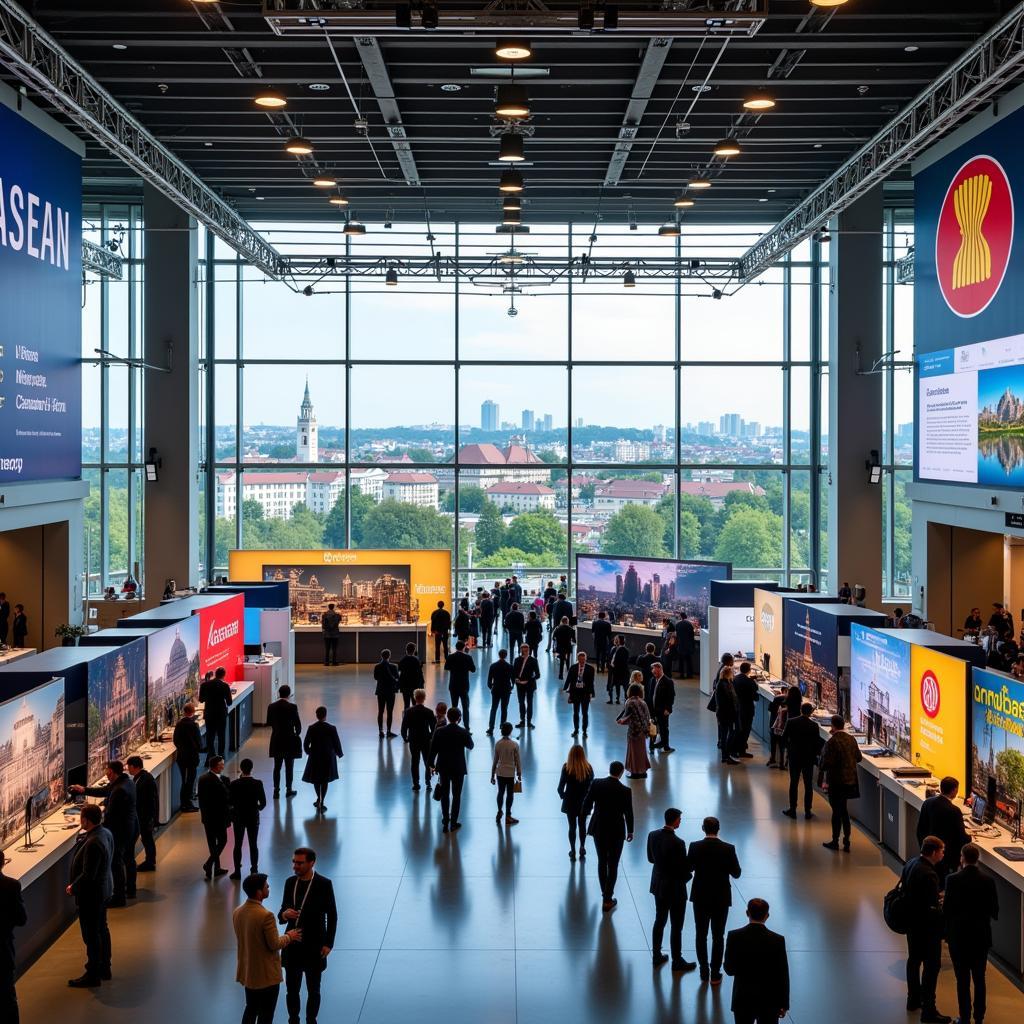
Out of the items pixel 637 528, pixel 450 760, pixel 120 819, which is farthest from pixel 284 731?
pixel 637 528

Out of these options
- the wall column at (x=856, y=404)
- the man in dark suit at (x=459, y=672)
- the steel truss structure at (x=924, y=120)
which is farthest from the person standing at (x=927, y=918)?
the wall column at (x=856, y=404)

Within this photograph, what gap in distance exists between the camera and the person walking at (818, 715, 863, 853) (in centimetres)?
1009

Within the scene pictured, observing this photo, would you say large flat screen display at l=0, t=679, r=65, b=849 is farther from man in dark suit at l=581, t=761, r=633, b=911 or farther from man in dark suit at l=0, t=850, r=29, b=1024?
man in dark suit at l=581, t=761, r=633, b=911

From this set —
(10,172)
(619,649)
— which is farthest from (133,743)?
(10,172)

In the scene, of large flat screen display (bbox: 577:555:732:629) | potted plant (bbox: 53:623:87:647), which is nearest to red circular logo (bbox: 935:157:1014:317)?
large flat screen display (bbox: 577:555:732:629)

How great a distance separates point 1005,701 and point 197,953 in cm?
592

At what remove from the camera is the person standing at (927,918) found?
6934 mm

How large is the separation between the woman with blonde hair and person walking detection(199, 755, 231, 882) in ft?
14.2

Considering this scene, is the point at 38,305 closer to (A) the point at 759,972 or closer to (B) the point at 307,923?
(B) the point at 307,923

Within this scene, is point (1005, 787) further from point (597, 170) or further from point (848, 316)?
point (848, 316)

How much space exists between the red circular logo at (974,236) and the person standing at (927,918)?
11304 mm

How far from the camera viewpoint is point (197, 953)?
26.0 feet

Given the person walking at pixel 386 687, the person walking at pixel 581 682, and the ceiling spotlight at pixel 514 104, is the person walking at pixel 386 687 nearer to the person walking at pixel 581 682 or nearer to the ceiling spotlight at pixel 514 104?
the person walking at pixel 581 682

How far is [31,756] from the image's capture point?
27.8ft
